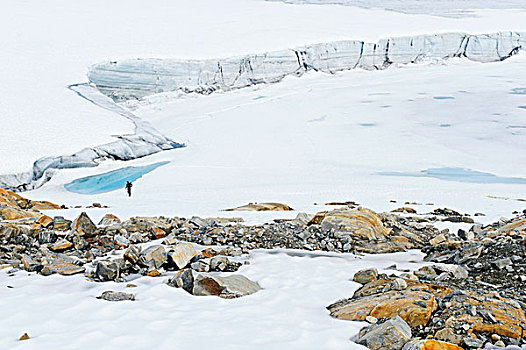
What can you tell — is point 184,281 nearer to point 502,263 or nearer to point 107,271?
point 107,271

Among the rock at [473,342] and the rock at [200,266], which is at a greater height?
the rock at [473,342]

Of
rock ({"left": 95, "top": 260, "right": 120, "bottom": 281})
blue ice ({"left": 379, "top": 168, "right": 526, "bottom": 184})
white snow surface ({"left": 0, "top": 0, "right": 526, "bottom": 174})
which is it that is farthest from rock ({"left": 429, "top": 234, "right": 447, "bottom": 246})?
white snow surface ({"left": 0, "top": 0, "right": 526, "bottom": 174})

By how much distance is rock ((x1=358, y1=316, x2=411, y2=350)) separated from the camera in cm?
206

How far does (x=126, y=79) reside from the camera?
17.3m

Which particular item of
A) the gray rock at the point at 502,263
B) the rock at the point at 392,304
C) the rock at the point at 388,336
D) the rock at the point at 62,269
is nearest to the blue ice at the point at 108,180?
the rock at the point at 62,269

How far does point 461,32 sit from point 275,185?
1793 centimetres

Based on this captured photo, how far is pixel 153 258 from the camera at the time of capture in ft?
11.3

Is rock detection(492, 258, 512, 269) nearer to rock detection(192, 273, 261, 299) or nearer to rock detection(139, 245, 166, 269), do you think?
rock detection(192, 273, 261, 299)

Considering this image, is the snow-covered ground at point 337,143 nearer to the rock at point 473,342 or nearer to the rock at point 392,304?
the rock at point 392,304

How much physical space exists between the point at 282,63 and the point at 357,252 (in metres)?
16.8

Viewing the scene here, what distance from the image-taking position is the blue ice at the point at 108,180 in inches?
402

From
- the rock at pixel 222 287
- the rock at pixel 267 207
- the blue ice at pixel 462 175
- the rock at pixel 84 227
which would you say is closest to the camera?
the rock at pixel 222 287

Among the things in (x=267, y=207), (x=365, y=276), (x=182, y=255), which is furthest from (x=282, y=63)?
(x=365, y=276)

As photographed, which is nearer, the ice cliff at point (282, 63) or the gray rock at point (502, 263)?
the gray rock at point (502, 263)
